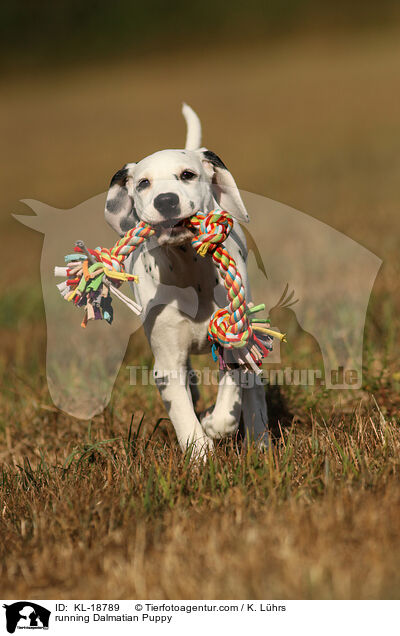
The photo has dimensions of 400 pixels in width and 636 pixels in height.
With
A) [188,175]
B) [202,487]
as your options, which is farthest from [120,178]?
[202,487]

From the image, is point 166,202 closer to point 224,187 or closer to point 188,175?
point 188,175

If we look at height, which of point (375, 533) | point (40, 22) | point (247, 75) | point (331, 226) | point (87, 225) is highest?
point (40, 22)

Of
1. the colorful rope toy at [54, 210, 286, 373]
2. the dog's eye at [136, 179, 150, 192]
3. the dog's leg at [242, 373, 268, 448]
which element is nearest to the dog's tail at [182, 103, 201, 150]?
the dog's eye at [136, 179, 150, 192]

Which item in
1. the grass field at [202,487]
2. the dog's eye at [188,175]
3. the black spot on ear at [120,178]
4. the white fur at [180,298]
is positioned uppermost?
the black spot on ear at [120,178]

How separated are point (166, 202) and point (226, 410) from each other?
3.37 feet

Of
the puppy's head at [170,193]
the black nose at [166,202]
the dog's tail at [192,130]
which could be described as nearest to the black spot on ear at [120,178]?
the puppy's head at [170,193]

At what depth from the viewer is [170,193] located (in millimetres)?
3215

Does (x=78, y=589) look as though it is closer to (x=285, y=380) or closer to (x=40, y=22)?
(x=285, y=380)

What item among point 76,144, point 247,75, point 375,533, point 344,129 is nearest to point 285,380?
point 375,533

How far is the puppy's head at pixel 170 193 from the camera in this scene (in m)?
3.23

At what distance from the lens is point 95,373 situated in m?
5.32

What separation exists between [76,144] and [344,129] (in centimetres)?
761

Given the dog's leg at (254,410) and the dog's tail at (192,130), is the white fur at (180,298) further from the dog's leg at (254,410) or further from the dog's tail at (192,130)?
the dog's tail at (192,130)
